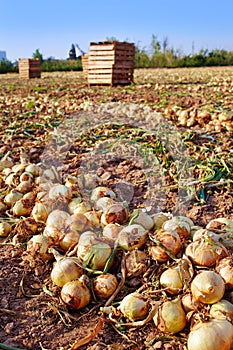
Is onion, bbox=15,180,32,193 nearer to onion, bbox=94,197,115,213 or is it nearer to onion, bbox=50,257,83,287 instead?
onion, bbox=94,197,115,213

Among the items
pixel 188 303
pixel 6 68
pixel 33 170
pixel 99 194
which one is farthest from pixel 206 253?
pixel 6 68

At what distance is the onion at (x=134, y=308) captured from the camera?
1385 millimetres

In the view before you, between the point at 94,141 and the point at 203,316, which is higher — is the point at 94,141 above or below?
above

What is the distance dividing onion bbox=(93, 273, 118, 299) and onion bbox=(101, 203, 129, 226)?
13.5 inches

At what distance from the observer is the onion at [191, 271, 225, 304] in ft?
4.24

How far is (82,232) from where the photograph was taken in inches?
71.6

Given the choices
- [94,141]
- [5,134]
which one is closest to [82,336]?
[94,141]

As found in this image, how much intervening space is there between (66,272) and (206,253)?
1.78ft

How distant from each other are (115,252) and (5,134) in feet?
9.07

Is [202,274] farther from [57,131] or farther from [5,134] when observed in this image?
[5,134]

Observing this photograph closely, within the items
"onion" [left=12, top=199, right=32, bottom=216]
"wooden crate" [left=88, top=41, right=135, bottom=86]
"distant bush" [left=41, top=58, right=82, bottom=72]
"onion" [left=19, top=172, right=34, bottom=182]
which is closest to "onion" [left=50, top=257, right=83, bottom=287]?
"onion" [left=12, top=199, right=32, bottom=216]

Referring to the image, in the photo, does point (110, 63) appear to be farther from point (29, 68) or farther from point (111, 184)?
point (29, 68)

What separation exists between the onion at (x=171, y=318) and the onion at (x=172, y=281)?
0.27ft

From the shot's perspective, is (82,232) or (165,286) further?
(82,232)
